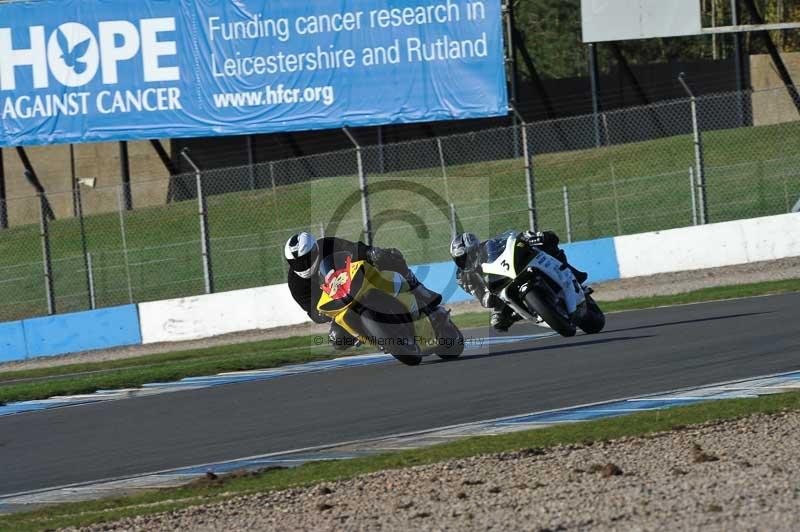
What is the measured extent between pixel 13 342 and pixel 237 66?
8492 millimetres

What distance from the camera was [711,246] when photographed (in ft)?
65.3

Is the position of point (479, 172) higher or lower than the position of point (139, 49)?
lower

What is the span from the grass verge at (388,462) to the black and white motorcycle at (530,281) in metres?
3.26

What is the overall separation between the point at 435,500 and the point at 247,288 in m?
15.2

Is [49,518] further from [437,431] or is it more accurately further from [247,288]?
[247,288]

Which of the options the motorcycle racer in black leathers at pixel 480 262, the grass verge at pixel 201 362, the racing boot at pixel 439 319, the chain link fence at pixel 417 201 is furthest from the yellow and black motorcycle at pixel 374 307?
the chain link fence at pixel 417 201

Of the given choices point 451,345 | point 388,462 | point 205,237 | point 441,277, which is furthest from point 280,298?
point 388,462

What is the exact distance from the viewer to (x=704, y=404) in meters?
8.88

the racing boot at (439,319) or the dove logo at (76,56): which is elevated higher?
the dove logo at (76,56)

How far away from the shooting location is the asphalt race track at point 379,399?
9.39 meters

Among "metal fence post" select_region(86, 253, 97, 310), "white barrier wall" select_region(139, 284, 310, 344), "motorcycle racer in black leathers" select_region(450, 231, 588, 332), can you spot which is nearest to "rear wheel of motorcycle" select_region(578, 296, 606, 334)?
"motorcycle racer in black leathers" select_region(450, 231, 588, 332)

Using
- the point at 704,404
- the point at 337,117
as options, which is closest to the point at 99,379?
the point at 704,404

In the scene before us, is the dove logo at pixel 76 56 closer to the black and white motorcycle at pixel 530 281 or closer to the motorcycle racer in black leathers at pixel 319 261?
the motorcycle racer in black leathers at pixel 319 261

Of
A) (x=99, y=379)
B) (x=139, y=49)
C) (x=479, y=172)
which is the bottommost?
(x=99, y=379)
